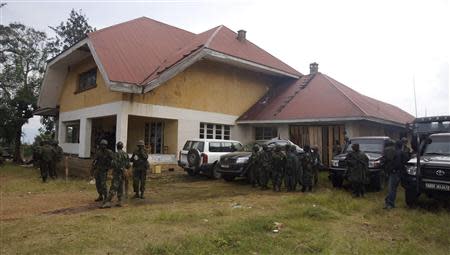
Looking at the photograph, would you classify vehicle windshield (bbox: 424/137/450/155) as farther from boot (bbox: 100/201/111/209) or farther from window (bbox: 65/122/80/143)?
window (bbox: 65/122/80/143)

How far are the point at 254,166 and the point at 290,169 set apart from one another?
1.37 meters

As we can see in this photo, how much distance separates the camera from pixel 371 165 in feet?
→ 36.0

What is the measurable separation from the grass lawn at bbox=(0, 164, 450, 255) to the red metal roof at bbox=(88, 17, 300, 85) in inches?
248

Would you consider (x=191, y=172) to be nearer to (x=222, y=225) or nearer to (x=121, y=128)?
(x=121, y=128)

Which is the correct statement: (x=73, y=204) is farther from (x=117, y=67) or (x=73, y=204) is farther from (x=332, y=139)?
(x=332, y=139)

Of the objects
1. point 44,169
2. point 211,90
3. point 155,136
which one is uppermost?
point 211,90

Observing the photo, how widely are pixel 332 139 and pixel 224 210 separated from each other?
9.84 meters

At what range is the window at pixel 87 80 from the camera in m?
18.2

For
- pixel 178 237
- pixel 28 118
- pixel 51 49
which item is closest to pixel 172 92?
pixel 178 237

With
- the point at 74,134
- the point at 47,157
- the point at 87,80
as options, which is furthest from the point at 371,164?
the point at 74,134

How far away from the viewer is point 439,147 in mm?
9391

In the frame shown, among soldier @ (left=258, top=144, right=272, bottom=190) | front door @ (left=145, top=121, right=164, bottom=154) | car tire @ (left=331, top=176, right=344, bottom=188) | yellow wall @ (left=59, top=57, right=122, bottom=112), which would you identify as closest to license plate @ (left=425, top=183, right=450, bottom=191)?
car tire @ (left=331, top=176, right=344, bottom=188)

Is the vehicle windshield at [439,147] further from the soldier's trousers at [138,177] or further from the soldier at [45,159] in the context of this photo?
the soldier at [45,159]

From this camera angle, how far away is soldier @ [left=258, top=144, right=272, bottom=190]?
1166 centimetres
